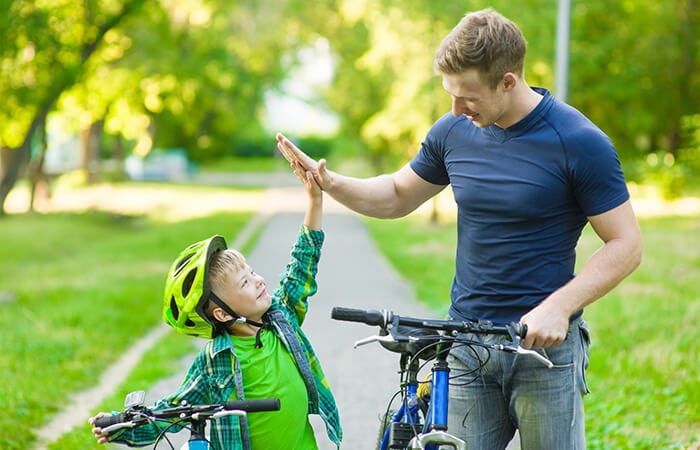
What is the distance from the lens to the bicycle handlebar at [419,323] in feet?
8.91

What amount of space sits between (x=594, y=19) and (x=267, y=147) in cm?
3985

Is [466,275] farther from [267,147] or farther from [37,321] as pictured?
[267,147]

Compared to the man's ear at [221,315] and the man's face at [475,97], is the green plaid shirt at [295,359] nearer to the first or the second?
the man's ear at [221,315]

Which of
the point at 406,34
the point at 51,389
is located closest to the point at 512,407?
the point at 51,389

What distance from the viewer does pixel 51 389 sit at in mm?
7074

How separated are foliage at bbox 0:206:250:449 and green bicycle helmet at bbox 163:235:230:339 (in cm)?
303

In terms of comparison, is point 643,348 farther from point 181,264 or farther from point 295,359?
point 181,264

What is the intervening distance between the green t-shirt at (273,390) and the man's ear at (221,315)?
0.11 metres

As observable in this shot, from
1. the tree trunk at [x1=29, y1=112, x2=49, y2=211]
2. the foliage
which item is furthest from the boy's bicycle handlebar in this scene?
the tree trunk at [x1=29, y1=112, x2=49, y2=211]

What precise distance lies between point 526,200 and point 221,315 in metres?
1.16

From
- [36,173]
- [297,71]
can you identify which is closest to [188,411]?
[36,173]

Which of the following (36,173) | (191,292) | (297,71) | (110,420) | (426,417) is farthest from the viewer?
(297,71)

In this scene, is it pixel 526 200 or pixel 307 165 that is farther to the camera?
pixel 307 165

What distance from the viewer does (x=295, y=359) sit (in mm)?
3459
